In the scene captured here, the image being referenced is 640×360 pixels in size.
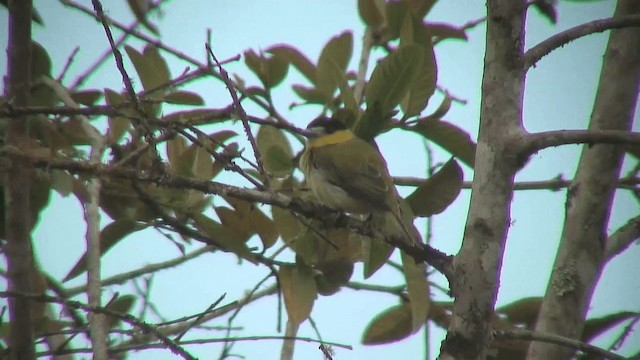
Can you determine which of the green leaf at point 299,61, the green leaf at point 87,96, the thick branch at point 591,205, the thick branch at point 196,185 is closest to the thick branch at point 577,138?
the thick branch at point 196,185

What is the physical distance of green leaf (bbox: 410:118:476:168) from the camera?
337 centimetres

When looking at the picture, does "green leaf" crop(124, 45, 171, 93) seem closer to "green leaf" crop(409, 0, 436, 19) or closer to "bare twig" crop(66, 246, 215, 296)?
"bare twig" crop(66, 246, 215, 296)

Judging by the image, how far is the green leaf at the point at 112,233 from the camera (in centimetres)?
332

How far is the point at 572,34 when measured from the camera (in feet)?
8.70

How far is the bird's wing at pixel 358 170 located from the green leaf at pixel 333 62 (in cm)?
54

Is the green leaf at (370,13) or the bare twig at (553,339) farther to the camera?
the green leaf at (370,13)

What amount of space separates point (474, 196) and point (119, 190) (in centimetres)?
172

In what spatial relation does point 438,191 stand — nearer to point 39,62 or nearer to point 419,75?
point 419,75

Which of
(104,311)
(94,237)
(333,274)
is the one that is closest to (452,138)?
(333,274)

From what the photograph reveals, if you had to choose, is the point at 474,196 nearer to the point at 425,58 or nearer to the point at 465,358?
the point at 465,358

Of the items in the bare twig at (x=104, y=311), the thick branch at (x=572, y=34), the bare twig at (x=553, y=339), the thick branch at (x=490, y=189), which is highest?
the thick branch at (x=572, y=34)

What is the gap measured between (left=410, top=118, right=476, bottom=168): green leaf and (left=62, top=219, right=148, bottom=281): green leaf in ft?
4.35

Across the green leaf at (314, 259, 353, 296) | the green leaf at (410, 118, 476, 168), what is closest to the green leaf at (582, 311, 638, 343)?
the green leaf at (410, 118, 476, 168)

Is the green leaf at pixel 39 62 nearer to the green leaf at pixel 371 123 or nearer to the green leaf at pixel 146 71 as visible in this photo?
the green leaf at pixel 146 71
